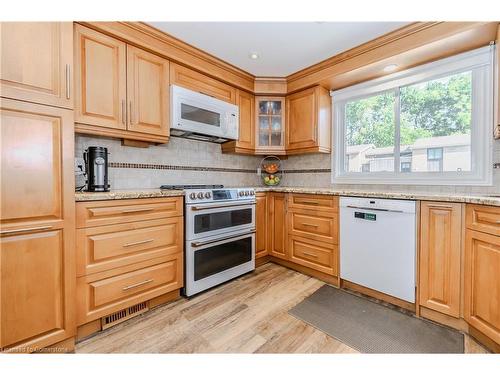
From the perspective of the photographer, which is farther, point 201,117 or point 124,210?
point 201,117

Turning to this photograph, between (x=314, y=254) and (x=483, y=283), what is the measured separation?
127cm

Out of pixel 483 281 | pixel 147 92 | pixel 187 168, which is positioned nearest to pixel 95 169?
pixel 147 92

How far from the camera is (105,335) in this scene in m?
1.52

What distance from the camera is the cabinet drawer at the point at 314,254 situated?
90.0 inches

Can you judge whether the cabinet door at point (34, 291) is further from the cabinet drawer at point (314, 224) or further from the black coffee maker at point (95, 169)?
the cabinet drawer at point (314, 224)

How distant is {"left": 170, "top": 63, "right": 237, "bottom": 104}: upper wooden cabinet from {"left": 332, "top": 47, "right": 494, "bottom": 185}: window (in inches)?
52.8

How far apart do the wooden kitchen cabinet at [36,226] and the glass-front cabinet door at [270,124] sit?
212 centimetres

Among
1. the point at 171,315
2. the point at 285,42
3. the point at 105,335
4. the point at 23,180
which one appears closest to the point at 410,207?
the point at 285,42

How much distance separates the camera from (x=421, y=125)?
2262mm

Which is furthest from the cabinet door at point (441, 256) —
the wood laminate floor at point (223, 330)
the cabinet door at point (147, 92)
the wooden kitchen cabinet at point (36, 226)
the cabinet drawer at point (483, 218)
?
the wooden kitchen cabinet at point (36, 226)

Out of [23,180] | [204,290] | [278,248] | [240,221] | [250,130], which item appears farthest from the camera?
[250,130]

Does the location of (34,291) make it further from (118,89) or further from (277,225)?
(277,225)

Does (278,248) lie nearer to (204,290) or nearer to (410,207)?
(204,290)

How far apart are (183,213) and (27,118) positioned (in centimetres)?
114
